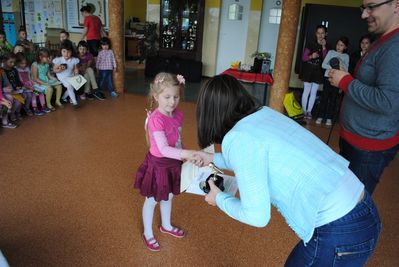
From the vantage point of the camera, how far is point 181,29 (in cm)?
856

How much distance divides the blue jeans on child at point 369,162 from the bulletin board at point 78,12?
30.7 feet

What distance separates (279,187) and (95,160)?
2.71 m

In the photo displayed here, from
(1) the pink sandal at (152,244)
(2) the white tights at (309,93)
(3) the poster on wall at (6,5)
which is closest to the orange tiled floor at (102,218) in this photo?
(1) the pink sandal at (152,244)

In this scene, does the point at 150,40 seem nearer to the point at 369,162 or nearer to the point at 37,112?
the point at 37,112

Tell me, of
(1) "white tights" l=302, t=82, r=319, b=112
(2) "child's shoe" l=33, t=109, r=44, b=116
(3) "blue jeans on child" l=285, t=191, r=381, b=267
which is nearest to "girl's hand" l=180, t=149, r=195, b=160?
(3) "blue jeans on child" l=285, t=191, r=381, b=267

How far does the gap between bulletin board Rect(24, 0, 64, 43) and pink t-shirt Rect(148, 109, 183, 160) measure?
9528mm

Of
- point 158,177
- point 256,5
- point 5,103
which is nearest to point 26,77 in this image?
point 5,103

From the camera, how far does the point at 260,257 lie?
2166mm

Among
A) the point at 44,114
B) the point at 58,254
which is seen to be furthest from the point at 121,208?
the point at 44,114

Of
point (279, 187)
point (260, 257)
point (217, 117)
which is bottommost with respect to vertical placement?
point (260, 257)

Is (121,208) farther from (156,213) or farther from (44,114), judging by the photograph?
(44,114)

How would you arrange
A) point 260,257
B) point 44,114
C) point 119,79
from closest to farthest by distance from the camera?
point 260,257 → point 44,114 → point 119,79

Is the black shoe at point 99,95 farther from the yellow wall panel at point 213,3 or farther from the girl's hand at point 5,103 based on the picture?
the yellow wall panel at point 213,3

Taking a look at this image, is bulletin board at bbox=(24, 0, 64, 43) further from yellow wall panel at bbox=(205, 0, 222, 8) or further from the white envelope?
the white envelope
